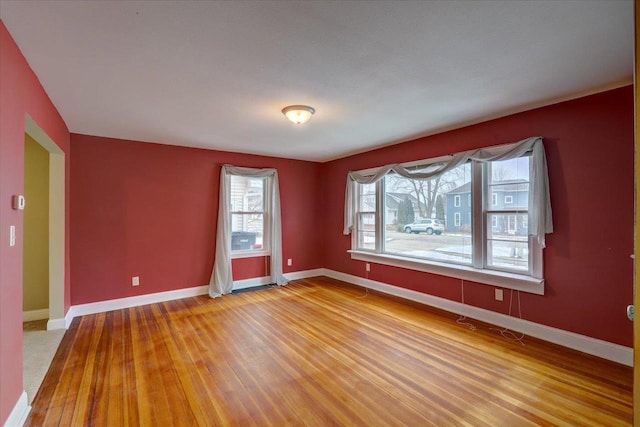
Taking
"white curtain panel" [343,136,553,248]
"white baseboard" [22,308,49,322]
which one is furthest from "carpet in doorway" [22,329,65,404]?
"white curtain panel" [343,136,553,248]

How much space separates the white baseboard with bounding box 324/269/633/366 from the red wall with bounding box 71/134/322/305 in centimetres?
286

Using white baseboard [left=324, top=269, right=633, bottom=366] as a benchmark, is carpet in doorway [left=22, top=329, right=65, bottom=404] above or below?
below

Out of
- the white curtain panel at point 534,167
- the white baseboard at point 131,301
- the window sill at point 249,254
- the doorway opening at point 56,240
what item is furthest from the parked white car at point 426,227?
the doorway opening at point 56,240

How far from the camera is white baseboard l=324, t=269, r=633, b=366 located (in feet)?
8.65

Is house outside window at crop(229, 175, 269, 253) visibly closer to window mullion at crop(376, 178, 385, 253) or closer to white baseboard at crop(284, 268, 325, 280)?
white baseboard at crop(284, 268, 325, 280)

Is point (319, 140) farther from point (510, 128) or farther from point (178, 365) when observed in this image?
point (178, 365)

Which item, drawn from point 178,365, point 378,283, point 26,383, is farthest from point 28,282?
point 378,283

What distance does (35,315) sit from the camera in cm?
378

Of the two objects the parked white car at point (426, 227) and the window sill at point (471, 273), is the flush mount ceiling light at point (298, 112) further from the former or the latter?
the window sill at point (471, 273)

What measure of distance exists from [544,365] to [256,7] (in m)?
3.44

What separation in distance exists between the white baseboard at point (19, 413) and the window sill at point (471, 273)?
4122mm

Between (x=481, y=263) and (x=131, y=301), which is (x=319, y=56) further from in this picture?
(x=131, y=301)

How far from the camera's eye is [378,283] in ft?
16.5

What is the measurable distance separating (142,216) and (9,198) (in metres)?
2.69
